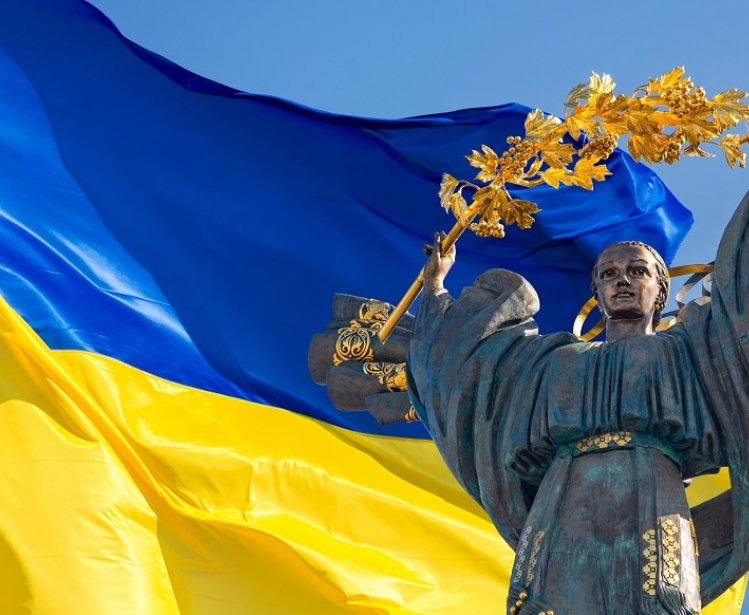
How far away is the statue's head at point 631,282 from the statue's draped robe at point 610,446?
1.10 ft

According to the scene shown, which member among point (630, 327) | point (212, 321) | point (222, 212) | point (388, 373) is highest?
point (222, 212)

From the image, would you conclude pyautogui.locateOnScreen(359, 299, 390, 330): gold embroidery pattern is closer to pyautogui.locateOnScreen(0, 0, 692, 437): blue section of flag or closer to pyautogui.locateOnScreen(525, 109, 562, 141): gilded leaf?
pyautogui.locateOnScreen(525, 109, 562, 141): gilded leaf

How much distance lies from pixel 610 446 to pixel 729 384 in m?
0.66

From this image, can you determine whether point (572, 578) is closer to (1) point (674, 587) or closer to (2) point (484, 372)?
(1) point (674, 587)

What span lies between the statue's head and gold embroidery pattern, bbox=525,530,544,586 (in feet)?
4.85

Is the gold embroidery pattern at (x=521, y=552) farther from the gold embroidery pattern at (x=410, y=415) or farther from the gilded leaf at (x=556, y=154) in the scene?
the gilded leaf at (x=556, y=154)

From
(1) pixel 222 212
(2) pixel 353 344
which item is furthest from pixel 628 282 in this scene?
(1) pixel 222 212

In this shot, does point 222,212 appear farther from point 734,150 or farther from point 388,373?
point 734,150

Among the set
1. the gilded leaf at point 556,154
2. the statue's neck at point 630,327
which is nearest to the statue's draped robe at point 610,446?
the statue's neck at point 630,327

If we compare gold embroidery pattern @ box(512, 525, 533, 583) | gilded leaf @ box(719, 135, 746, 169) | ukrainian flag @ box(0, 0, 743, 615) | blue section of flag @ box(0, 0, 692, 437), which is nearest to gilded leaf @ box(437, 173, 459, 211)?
gilded leaf @ box(719, 135, 746, 169)

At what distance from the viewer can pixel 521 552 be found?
33.5ft

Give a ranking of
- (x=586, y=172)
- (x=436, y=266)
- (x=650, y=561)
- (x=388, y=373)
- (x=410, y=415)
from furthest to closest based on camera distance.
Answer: (x=388, y=373)
(x=410, y=415)
(x=436, y=266)
(x=586, y=172)
(x=650, y=561)

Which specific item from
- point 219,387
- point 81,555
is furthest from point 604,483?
point 219,387

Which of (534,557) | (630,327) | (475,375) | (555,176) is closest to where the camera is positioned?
(534,557)
